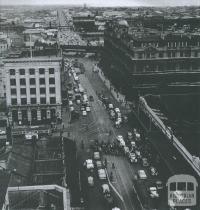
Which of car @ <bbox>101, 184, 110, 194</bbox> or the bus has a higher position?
the bus

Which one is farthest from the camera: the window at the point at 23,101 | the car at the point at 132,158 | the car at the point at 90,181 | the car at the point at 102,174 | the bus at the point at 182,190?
the window at the point at 23,101

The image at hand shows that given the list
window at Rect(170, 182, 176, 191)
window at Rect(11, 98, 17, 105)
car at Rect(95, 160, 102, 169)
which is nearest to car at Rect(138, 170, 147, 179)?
car at Rect(95, 160, 102, 169)

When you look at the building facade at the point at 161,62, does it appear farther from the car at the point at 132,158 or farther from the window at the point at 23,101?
the car at the point at 132,158

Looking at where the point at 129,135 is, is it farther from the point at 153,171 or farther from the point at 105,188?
the point at 105,188

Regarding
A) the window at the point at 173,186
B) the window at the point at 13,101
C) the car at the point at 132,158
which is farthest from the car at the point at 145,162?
the window at the point at 13,101

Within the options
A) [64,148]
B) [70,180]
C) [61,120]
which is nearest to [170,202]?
[70,180]

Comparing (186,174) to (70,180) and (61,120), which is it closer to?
(70,180)

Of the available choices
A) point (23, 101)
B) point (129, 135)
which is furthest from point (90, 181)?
point (23, 101)

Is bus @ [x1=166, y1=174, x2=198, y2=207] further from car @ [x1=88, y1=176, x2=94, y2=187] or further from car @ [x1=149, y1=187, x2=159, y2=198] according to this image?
car @ [x1=88, y1=176, x2=94, y2=187]
